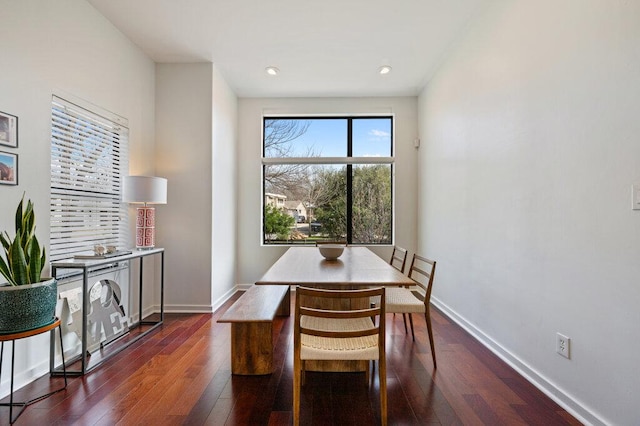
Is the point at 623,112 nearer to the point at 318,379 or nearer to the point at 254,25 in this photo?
the point at 318,379

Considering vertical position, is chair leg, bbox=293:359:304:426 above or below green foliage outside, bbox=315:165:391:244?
below

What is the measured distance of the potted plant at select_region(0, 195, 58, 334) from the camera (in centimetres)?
170

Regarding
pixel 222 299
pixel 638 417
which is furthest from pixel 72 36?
pixel 638 417

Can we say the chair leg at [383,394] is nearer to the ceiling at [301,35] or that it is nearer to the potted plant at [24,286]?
the potted plant at [24,286]

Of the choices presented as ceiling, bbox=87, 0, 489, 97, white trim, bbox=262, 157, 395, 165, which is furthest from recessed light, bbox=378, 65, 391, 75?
white trim, bbox=262, 157, 395, 165

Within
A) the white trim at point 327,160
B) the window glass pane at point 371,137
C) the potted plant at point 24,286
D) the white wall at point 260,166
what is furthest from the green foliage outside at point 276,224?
the potted plant at point 24,286

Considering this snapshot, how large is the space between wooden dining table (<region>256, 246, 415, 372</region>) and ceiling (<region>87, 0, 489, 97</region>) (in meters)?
2.16

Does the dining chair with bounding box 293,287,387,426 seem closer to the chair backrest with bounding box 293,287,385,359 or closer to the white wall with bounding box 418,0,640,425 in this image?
the chair backrest with bounding box 293,287,385,359

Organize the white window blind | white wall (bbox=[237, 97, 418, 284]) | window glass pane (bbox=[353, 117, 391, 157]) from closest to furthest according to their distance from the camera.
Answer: the white window blind → white wall (bbox=[237, 97, 418, 284]) → window glass pane (bbox=[353, 117, 391, 157])

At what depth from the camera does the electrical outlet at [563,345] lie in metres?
1.80

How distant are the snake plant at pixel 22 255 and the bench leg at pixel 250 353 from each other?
1.22 metres

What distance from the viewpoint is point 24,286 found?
173 centimetres

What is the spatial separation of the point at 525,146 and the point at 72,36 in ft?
11.4

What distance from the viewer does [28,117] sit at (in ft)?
6.93
